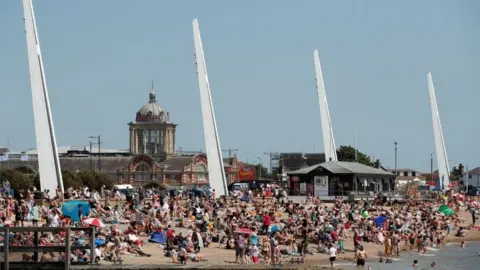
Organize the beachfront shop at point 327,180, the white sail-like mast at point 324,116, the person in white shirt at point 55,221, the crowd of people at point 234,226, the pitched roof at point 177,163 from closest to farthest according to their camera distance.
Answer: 1. the crowd of people at point 234,226
2. the person in white shirt at point 55,221
3. the beachfront shop at point 327,180
4. the white sail-like mast at point 324,116
5. the pitched roof at point 177,163

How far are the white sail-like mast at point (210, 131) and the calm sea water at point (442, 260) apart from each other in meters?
12.1

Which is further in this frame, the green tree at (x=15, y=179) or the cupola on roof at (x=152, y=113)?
the cupola on roof at (x=152, y=113)

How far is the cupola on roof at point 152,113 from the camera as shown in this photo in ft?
524

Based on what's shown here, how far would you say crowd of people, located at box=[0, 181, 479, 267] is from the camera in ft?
110

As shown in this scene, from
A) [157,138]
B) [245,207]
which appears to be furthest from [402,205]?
[157,138]

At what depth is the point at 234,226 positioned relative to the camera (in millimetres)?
39375

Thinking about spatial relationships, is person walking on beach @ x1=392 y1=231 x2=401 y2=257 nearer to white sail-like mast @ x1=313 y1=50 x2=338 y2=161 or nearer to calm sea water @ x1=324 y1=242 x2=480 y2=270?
calm sea water @ x1=324 y1=242 x2=480 y2=270

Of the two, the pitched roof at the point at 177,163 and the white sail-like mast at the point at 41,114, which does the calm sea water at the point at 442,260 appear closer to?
the white sail-like mast at the point at 41,114

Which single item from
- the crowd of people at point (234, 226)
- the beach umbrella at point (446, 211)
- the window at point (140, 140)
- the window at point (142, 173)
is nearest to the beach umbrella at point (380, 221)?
the crowd of people at point (234, 226)

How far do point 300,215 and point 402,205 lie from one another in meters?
16.3

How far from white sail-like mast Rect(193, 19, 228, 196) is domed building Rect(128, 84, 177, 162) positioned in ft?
315

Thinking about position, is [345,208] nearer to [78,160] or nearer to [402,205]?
[402,205]

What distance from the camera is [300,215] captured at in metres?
46.1

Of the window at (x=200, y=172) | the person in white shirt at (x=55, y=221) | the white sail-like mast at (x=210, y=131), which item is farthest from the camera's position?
the window at (x=200, y=172)
